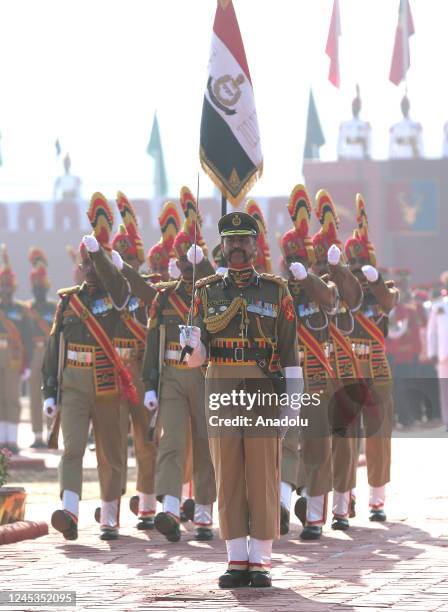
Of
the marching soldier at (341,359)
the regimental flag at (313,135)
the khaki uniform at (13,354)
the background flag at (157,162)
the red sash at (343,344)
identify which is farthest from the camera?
the background flag at (157,162)

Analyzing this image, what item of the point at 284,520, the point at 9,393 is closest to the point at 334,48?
the point at 9,393

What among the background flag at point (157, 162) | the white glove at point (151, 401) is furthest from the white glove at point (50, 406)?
the background flag at point (157, 162)

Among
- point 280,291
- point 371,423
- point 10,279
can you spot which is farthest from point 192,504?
point 10,279

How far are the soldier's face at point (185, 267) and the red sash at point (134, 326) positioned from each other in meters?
1.13

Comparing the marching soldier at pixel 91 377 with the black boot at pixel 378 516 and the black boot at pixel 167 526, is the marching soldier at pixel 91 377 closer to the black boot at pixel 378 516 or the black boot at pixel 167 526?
the black boot at pixel 167 526

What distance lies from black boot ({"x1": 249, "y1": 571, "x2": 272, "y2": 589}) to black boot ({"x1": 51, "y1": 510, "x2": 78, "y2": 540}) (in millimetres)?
2674

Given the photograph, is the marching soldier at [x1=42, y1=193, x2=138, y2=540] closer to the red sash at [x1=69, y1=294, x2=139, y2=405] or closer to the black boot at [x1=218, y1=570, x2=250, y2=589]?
the red sash at [x1=69, y1=294, x2=139, y2=405]

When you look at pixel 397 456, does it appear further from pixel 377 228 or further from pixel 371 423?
pixel 377 228

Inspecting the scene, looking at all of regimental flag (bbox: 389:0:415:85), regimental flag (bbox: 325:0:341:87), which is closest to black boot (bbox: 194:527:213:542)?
regimental flag (bbox: 325:0:341:87)

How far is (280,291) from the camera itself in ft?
30.7

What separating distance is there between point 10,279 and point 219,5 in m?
7.82

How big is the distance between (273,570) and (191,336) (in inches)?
61.6

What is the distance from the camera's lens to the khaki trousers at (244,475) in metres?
9.16

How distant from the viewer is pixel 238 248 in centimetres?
920
